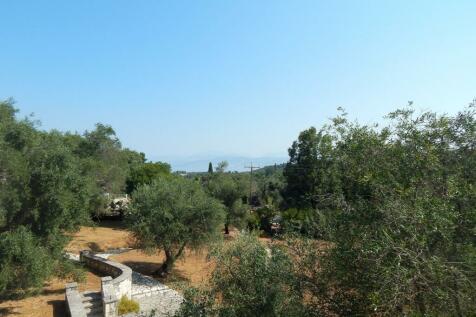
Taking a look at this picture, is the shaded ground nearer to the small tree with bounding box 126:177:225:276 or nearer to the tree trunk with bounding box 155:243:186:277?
the small tree with bounding box 126:177:225:276

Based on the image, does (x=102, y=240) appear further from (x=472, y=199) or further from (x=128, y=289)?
(x=472, y=199)

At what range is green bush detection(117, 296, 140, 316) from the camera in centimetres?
1341

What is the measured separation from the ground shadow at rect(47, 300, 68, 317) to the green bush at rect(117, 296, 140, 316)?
179 cm

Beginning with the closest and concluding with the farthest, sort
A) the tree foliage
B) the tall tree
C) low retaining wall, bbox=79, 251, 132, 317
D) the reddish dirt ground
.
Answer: the tree foliage
the tall tree
low retaining wall, bbox=79, 251, 132, 317
the reddish dirt ground

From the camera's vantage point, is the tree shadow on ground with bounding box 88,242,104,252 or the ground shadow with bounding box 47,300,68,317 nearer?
the ground shadow with bounding box 47,300,68,317

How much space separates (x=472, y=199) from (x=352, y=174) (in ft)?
7.16

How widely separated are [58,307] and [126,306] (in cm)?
235

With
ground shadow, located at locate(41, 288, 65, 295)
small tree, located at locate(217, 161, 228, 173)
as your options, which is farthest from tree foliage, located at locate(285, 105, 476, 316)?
small tree, located at locate(217, 161, 228, 173)

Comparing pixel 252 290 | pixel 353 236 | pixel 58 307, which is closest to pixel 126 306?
pixel 58 307

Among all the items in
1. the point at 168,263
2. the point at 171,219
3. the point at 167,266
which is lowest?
the point at 167,266

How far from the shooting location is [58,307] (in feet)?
43.7

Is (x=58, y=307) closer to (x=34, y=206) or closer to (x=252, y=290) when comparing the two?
(x=34, y=206)

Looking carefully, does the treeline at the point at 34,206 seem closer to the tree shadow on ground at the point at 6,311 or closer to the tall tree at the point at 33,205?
the tall tree at the point at 33,205

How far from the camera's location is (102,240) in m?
25.8
